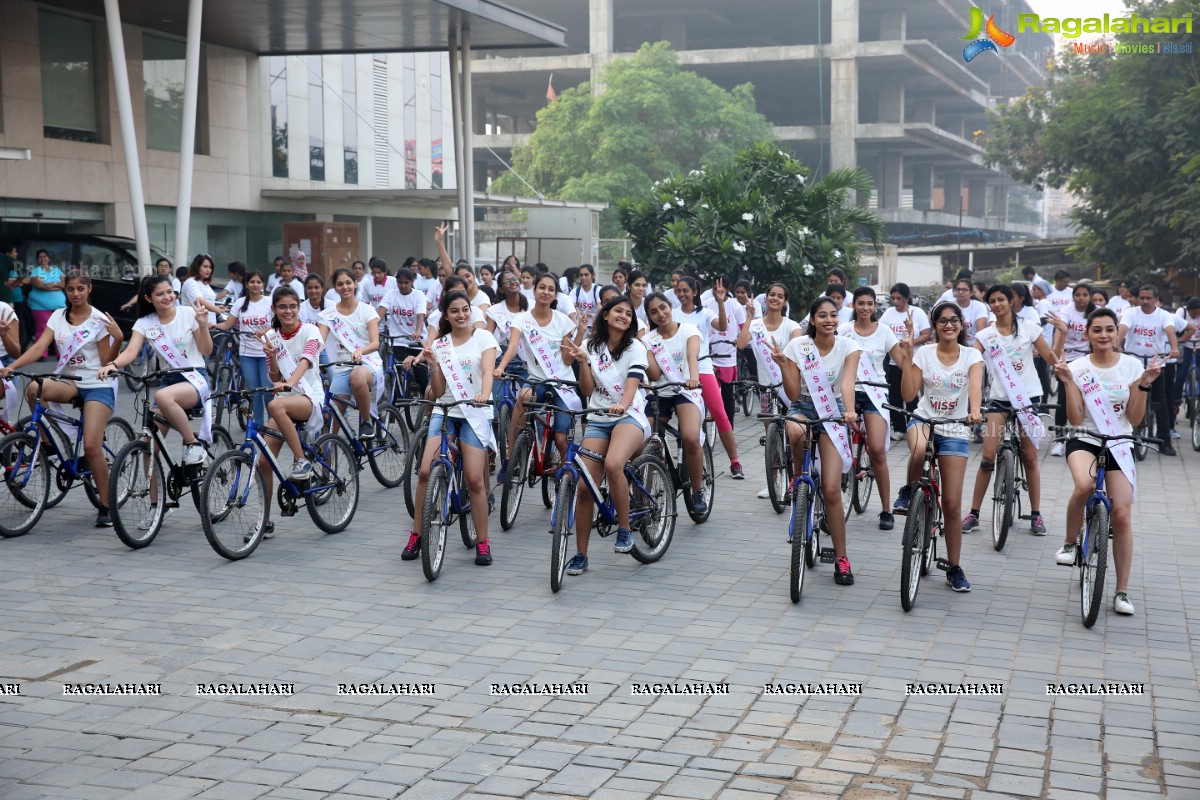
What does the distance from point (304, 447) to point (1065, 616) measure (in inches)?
198

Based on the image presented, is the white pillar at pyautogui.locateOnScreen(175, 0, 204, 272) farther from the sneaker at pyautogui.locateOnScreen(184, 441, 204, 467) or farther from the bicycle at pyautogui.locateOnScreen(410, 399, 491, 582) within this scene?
the bicycle at pyautogui.locateOnScreen(410, 399, 491, 582)

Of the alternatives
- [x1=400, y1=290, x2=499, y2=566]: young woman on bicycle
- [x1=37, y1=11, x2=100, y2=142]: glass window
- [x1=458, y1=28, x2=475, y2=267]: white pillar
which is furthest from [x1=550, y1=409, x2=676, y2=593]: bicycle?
[x1=37, y1=11, x2=100, y2=142]: glass window

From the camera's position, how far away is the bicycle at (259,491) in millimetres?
8047

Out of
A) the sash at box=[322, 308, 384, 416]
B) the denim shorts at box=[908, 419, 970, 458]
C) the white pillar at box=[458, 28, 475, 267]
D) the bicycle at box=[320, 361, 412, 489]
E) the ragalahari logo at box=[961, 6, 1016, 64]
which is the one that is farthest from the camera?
the ragalahari logo at box=[961, 6, 1016, 64]

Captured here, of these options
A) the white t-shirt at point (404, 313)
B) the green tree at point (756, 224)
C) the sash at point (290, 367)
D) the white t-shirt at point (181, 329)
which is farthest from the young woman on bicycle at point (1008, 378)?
the green tree at point (756, 224)

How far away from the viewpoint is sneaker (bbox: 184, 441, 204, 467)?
869cm

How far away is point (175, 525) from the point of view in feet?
30.6

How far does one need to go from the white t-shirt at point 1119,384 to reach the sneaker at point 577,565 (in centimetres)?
308

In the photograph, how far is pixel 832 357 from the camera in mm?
8172

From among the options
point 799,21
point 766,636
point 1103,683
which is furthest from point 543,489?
point 799,21

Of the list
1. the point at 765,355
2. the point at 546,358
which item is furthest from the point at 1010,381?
the point at 546,358

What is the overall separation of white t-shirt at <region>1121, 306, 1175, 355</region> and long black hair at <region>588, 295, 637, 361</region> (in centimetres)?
777

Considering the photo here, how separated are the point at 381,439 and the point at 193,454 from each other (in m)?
2.14

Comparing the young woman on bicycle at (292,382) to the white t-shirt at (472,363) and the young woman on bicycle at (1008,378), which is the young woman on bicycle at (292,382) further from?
the young woman on bicycle at (1008,378)
